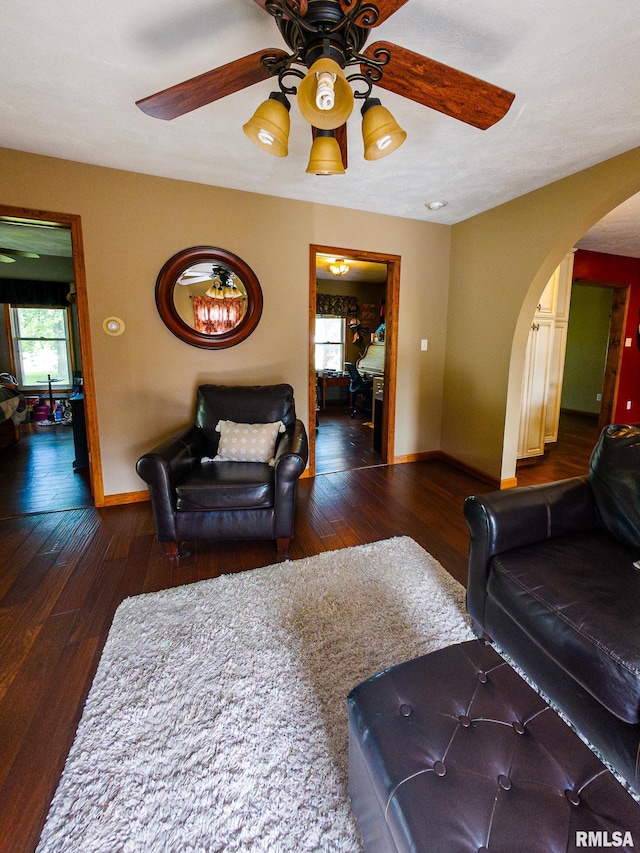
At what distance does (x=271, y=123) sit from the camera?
141cm

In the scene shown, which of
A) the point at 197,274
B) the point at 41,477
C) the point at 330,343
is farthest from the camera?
the point at 330,343

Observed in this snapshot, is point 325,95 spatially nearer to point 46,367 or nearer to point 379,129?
point 379,129

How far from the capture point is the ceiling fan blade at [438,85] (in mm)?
1249

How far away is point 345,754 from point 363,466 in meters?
2.91

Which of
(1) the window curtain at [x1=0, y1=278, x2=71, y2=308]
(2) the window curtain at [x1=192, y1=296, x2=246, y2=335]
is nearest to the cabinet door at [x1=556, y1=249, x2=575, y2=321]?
(2) the window curtain at [x1=192, y1=296, x2=246, y2=335]

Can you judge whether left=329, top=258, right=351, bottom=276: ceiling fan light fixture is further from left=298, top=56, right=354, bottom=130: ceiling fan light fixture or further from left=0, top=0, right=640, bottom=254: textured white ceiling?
left=298, top=56, right=354, bottom=130: ceiling fan light fixture

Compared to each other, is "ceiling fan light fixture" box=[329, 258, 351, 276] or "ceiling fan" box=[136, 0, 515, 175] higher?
"ceiling fan light fixture" box=[329, 258, 351, 276]

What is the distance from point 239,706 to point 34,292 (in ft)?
22.7

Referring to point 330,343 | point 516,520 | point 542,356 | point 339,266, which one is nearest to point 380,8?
point 516,520

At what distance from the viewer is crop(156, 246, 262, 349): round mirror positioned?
3012 mm

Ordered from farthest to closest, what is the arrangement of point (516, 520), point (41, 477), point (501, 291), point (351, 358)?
point (351, 358)
point (41, 477)
point (501, 291)
point (516, 520)

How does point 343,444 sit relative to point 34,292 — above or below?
below

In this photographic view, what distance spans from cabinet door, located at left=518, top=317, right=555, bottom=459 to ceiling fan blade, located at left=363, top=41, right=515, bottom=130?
299 cm

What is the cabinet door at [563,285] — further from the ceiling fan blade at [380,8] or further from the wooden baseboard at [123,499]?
the wooden baseboard at [123,499]
